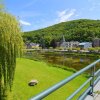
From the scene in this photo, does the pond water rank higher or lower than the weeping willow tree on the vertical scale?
lower

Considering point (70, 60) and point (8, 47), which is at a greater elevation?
point (8, 47)

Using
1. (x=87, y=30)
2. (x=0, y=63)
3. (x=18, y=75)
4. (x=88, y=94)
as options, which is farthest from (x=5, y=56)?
(x=87, y=30)

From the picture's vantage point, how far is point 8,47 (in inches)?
336

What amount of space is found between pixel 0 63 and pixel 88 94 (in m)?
3.07

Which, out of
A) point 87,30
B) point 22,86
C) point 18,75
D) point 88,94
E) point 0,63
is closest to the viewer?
point 88,94

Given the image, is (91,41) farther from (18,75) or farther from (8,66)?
(8,66)

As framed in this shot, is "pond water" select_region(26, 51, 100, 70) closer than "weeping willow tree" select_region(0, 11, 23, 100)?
No

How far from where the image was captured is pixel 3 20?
8.55 meters

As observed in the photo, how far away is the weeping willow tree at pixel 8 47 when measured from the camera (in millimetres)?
8422

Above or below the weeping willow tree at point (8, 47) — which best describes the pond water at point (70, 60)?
below

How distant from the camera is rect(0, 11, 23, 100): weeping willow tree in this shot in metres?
8.42

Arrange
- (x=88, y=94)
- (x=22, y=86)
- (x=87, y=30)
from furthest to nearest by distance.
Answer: (x=87, y=30)
(x=22, y=86)
(x=88, y=94)

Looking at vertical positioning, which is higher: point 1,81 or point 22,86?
point 1,81

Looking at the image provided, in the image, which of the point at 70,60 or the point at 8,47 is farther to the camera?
the point at 70,60
